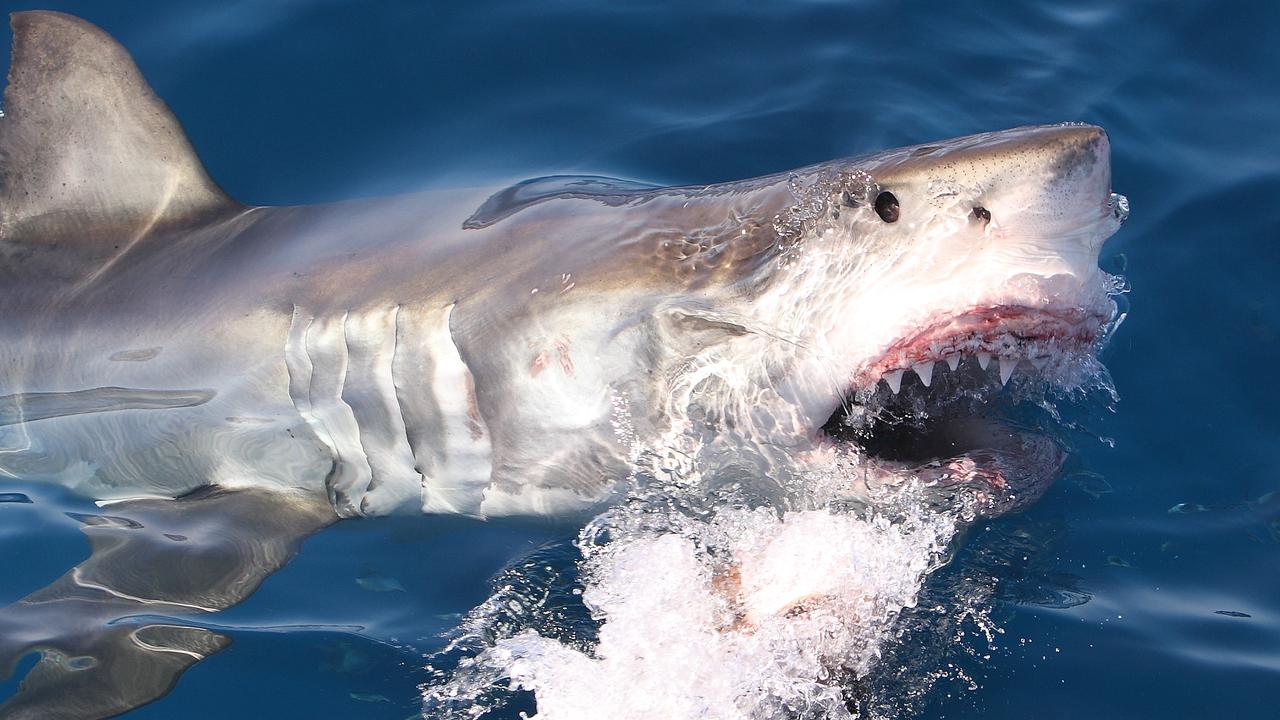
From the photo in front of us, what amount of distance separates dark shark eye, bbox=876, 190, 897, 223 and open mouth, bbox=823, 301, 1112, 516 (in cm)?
20

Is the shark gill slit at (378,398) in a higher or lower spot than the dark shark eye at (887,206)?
lower

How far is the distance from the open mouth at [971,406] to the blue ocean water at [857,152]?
330 mm

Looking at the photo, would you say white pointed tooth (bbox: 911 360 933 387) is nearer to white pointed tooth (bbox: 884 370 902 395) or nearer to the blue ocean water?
white pointed tooth (bbox: 884 370 902 395)

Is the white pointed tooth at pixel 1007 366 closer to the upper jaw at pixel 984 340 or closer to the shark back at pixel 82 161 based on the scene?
the upper jaw at pixel 984 340

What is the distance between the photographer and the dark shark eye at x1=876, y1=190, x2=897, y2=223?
2061mm

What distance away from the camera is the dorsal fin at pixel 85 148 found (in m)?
2.88

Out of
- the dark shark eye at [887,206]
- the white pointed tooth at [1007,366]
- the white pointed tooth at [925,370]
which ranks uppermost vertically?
the dark shark eye at [887,206]

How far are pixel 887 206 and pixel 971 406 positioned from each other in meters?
0.54

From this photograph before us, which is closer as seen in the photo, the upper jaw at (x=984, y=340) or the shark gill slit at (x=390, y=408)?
the upper jaw at (x=984, y=340)

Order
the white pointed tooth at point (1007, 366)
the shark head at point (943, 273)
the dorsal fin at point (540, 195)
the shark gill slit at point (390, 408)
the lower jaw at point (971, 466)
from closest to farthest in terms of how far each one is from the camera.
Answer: the shark head at point (943, 273), the white pointed tooth at point (1007, 366), the lower jaw at point (971, 466), the shark gill slit at point (390, 408), the dorsal fin at point (540, 195)

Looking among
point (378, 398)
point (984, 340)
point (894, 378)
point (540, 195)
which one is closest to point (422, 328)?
point (378, 398)

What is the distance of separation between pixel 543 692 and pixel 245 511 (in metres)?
0.85

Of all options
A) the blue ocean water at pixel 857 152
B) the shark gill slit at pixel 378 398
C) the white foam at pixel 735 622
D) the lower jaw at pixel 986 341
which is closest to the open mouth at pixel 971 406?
the lower jaw at pixel 986 341

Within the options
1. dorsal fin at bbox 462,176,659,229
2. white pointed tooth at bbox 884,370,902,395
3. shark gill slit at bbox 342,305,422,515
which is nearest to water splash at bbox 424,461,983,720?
white pointed tooth at bbox 884,370,902,395
